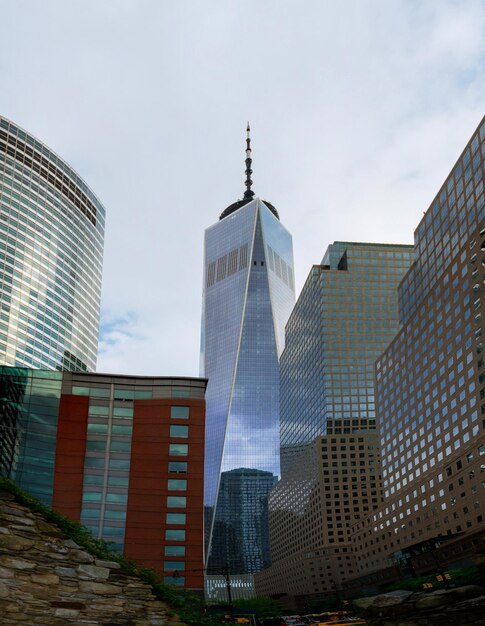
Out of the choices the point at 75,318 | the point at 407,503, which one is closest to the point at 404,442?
the point at 407,503

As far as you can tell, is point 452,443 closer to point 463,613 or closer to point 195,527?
point 195,527

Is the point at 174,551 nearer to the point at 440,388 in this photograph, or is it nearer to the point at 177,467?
the point at 177,467

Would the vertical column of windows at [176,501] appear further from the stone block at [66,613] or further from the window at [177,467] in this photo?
the stone block at [66,613]

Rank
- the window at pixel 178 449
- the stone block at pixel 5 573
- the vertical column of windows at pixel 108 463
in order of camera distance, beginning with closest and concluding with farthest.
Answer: the stone block at pixel 5 573 → the vertical column of windows at pixel 108 463 → the window at pixel 178 449

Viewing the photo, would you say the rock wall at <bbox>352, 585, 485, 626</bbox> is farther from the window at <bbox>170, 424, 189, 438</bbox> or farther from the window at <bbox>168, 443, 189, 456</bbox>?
the window at <bbox>170, 424, 189, 438</bbox>

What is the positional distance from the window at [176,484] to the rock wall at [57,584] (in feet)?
192

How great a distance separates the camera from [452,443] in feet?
345

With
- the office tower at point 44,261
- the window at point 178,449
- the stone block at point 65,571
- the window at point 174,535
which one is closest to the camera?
the stone block at point 65,571

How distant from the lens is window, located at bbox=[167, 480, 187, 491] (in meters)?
73.3

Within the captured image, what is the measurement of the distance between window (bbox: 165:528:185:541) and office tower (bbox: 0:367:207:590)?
106mm

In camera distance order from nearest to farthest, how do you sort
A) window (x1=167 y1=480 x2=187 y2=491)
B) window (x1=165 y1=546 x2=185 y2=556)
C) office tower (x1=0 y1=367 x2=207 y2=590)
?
window (x1=165 y1=546 x2=185 y2=556)
office tower (x1=0 y1=367 x2=207 y2=590)
window (x1=167 y1=480 x2=187 y2=491)

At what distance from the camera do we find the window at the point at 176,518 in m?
71.2

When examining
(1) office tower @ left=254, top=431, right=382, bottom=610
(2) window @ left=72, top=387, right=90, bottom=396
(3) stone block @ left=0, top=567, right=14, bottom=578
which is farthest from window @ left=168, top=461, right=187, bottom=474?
(1) office tower @ left=254, top=431, right=382, bottom=610

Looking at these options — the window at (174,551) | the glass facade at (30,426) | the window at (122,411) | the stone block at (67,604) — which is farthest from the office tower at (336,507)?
the stone block at (67,604)
